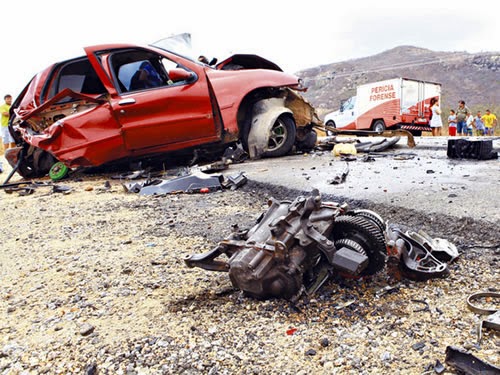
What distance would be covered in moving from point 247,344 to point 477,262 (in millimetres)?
1401

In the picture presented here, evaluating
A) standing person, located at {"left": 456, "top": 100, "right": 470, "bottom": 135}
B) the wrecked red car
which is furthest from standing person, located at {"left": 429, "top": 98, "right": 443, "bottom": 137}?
the wrecked red car

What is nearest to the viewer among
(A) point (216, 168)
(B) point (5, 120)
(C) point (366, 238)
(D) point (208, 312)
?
(D) point (208, 312)

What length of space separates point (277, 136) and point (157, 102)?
1916 mm

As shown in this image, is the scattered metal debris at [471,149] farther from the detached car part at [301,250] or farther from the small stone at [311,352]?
the small stone at [311,352]

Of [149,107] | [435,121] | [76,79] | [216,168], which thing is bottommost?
[435,121]

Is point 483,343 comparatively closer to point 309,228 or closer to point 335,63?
point 309,228

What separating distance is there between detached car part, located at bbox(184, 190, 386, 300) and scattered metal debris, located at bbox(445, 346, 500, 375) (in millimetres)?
523

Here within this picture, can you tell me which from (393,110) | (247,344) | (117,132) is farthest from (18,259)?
(393,110)

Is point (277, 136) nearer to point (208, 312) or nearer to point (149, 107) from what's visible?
point (149, 107)

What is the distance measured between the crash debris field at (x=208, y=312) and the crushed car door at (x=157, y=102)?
2815 millimetres

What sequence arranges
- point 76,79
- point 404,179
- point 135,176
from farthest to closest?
point 76,79 < point 135,176 < point 404,179

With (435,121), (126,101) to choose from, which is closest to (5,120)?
(126,101)

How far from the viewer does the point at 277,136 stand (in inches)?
259

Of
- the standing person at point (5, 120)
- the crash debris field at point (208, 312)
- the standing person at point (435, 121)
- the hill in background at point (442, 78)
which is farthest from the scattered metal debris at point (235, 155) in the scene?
the hill in background at point (442, 78)
